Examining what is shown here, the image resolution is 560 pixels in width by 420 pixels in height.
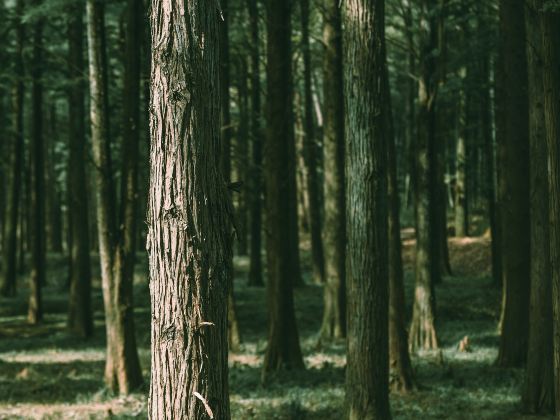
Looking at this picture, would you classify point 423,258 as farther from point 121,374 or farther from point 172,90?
point 172,90

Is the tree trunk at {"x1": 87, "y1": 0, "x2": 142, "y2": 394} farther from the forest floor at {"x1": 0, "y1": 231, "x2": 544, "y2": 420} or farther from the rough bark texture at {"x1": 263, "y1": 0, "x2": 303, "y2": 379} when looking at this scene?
the rough bark texture at {"x1": 263, "y1": 0, "x2": 303, "y2": 379}

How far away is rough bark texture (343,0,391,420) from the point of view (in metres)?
9.18

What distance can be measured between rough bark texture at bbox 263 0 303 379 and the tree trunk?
2317 millimetres

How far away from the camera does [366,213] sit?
922cm

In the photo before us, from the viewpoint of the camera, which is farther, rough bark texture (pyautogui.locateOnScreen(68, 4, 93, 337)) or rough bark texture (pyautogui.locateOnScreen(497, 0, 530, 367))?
rough bark texture (pyautogui.locateOnScreen(68, 4, 93, 337))

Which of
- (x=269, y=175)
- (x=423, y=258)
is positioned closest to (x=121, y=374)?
(x=269, y=175)

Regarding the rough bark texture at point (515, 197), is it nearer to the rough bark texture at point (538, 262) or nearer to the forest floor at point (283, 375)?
the forest floor at point (283, 375)

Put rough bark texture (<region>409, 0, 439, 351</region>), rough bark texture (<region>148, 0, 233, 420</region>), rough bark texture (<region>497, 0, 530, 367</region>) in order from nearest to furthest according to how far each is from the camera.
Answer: rough bark texture (<region>148, 0, 233, 420</region>) → rough bark texture (<region>497, 0, 530, 367</region>) → rough bark texture (<region>409, 0, 439, 351</region>)

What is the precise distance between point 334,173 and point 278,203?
343 cm

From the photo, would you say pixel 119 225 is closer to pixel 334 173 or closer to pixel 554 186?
pixel 334 173

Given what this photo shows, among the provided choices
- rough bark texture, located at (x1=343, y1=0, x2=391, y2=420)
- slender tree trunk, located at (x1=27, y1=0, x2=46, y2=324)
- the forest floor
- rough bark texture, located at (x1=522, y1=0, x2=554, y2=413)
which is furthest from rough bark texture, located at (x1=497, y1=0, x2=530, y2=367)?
slender tree trunk, located at (x1=27, y1=0, x2=46, y2=324)

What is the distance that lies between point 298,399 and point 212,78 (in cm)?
777

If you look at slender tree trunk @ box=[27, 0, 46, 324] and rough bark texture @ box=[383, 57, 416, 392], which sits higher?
slender tree trunk @ box=[27, 0, 46, 324]

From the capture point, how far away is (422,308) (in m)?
16.4
